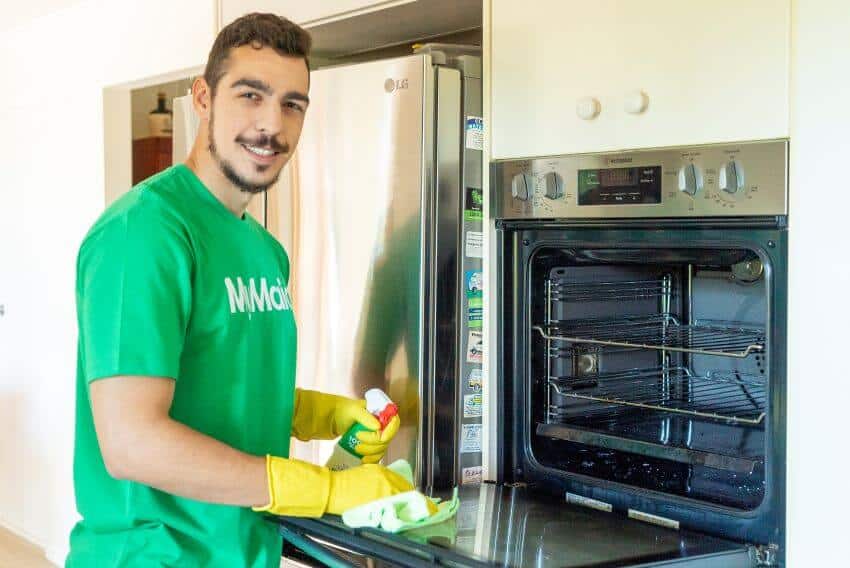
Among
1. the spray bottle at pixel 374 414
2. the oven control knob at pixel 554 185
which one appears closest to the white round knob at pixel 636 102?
the oven control knob at pixel 554 185

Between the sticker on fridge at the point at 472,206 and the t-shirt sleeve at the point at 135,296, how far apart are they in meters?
0.86

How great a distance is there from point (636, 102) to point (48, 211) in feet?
9.97

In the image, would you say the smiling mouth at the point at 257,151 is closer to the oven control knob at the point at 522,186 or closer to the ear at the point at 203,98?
the ear at the point at 203,98

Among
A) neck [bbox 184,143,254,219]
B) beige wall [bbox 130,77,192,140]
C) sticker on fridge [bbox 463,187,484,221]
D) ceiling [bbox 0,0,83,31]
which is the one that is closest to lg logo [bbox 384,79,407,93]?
sticker on fridge [bbox 463,187,484,221]

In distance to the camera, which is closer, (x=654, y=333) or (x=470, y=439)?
(x=654, y=333)

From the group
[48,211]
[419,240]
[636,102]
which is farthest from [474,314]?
[48,211]

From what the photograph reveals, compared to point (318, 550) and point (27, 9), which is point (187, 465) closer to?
point (318, 550)

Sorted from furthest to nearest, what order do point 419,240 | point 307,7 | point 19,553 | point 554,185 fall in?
point 19,553 → point 307,7 → point 419,240 → point 554,185

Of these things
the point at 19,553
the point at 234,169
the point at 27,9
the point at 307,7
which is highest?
the point at 27,9

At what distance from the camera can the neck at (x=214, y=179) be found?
167cm

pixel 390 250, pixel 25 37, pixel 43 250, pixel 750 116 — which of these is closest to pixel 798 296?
pixel 750 116

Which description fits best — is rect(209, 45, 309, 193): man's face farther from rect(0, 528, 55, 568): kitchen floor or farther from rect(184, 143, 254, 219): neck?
rect(0, 528, 55, 568): kitchen floor

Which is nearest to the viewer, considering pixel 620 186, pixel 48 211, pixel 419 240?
pixel 620 186

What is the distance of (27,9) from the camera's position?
394 cm
